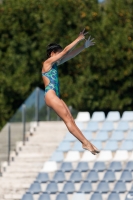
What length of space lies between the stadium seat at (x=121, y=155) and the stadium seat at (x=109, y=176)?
76 cm

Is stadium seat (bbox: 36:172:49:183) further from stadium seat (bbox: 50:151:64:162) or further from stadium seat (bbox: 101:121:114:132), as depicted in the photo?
stadium seat (bbox: 101:121:114:132)

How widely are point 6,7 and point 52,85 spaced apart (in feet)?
60.5

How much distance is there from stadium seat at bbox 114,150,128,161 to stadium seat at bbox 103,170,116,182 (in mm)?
762

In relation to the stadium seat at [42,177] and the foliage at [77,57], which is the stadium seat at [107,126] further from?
the foliage at [77,57]

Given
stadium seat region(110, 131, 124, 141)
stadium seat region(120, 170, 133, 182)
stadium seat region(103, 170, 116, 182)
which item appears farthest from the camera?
stadium seat region(110, 131, 124, 141)

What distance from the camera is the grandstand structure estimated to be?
2166cm

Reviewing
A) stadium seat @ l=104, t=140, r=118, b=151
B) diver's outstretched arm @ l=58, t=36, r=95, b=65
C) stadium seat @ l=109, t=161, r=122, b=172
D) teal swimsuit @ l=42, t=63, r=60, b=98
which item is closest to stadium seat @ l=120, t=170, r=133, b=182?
stadium seat @ l=109, t=161, r=122, b=172

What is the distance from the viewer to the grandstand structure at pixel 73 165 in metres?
21.7

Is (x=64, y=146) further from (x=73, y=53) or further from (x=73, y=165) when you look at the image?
(x=73, y=53)

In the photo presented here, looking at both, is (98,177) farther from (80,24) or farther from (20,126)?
(80,24)

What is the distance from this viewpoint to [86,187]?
21750mm

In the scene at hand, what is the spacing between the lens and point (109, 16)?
31156 mm

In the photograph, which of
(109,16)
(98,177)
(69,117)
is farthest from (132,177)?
(109,16)

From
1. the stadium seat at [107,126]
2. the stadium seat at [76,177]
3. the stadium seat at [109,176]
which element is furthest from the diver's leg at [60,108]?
the stadium seat at [107,126]
